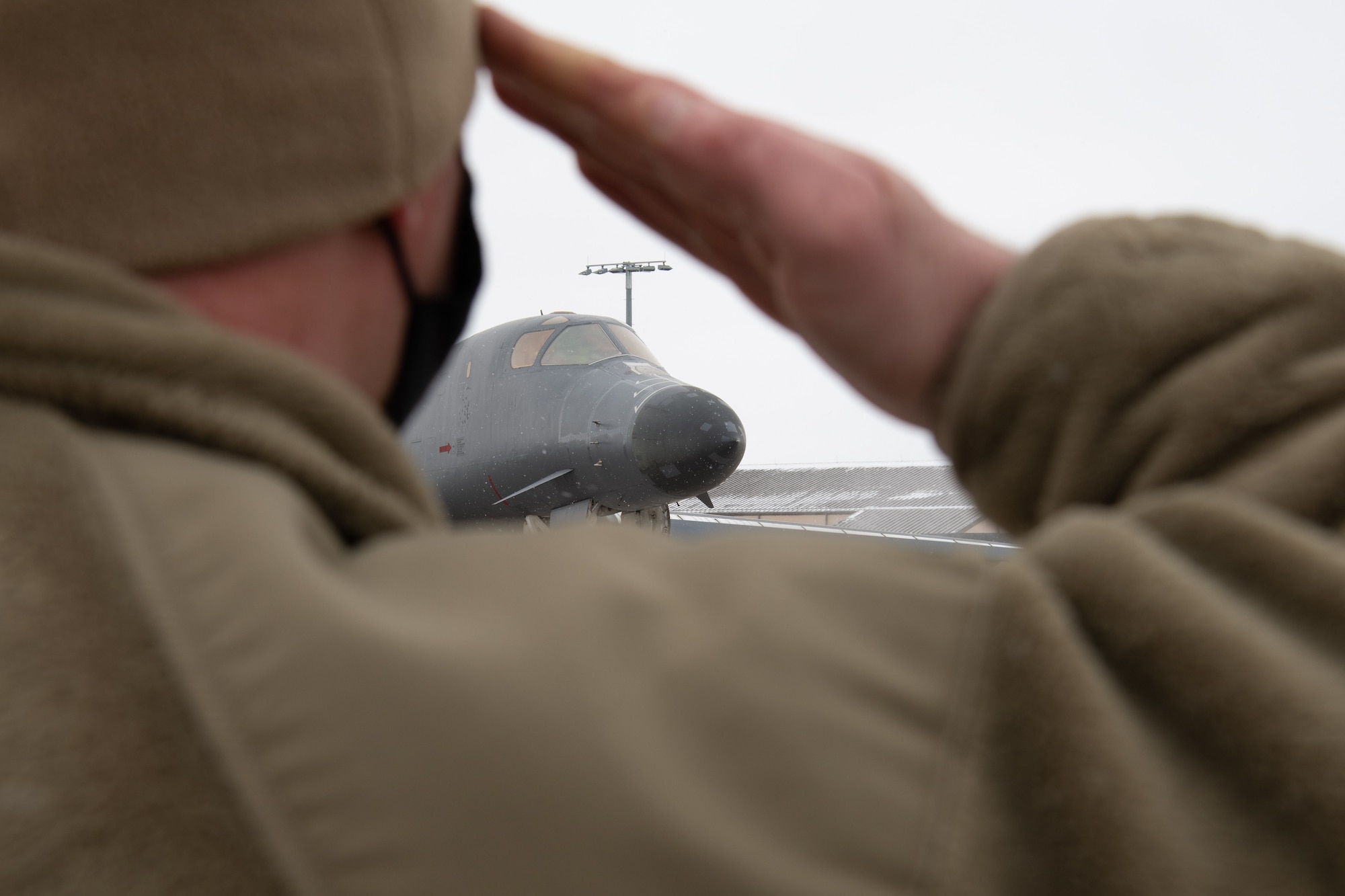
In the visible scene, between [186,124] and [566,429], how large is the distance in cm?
670

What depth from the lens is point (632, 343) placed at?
856 centimetres

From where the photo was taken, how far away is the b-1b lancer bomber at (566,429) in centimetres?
699

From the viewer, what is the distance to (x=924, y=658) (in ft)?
1.71

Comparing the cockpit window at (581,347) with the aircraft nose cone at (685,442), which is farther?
the cockpit window at (581,347)

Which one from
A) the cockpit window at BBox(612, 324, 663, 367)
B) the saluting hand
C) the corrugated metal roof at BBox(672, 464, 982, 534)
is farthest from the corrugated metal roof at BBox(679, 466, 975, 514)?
the saluting hand

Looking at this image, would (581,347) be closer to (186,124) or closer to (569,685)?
(186,124)

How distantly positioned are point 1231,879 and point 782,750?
25 centimetres

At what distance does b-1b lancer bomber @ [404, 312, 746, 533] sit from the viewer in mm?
6988

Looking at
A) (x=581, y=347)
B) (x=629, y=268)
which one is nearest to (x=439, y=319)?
(x=581, y=347)

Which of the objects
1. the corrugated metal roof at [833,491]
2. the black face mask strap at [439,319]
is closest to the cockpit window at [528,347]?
the black face mask strap at [439,319]

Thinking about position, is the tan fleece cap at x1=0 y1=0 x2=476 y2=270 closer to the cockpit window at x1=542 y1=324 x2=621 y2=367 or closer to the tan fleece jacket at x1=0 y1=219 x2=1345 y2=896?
the tan fleece jacket at x1=0 y1=219 x2=1345 y2=896

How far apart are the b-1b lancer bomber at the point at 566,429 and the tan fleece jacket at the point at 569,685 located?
239 inches

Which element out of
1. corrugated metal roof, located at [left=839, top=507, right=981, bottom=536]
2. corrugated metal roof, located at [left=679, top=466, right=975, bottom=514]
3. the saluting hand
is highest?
the saluting hand

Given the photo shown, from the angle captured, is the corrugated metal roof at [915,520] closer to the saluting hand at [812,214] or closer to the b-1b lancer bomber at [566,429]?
the b-1b lancer bomber at [566,429]
